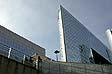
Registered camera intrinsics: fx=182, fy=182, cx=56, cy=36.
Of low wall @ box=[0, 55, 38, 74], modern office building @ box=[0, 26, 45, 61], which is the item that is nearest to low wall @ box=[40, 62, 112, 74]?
low wall @ box=[0, 55, 38, 74]

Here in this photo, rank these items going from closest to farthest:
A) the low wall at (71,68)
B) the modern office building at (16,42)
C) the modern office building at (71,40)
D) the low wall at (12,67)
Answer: the low wall at (12,67) < the low wall at (71,68) < the modern office building at (16,42) < the modern office building at (71,40)

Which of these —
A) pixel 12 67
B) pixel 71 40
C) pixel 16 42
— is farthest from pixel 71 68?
pixel 71 40

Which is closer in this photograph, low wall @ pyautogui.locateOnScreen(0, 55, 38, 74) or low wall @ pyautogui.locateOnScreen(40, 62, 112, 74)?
low wall @ pyautogui.locateOnScreen(0, 55, 38, 74)

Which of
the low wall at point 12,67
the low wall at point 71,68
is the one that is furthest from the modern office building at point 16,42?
the low wall at point 12,67

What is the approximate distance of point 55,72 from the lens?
1509cm

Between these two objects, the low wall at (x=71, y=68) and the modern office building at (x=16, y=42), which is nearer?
the low wall at (x=71, y=68)

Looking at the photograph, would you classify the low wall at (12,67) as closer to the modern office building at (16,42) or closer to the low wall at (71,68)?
the low wall at (71,68)

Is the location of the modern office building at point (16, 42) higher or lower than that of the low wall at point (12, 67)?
higher

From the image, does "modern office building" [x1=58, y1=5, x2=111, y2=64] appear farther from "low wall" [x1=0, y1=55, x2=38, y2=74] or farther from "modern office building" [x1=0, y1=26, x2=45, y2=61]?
"low wall" [x1=0, y1=55, x2=38, y2=74]

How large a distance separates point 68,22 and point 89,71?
202 feet

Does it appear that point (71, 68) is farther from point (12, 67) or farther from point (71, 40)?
point (71, 40)

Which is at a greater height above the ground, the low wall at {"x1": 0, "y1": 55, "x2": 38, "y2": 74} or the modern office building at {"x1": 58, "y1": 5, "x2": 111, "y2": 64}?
the modern office building at {"x1": 58, "y1": 5, "x2": 111, "y2": 64}

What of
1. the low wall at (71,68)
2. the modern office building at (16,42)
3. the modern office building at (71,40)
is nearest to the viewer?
the low wall at (71,68)

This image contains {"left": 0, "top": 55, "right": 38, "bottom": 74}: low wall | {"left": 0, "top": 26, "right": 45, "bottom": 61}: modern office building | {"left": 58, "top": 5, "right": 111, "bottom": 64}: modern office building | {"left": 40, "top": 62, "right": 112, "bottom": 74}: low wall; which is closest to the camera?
{"left": 0, "top": 55, "right": 38, "bottom": 74}: low wall
